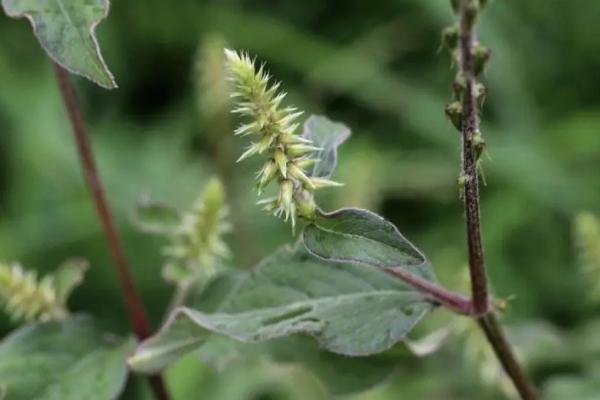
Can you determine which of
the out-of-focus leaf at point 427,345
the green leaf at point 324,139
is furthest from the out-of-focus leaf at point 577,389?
the green leaf at point 324,139

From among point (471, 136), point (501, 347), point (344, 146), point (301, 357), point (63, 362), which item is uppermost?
point (344, 146)

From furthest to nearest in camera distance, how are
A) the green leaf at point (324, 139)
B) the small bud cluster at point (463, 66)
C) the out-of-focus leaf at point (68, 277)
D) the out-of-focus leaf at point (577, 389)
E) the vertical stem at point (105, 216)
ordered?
the out-of-focus leaf at point (577, 389) → the out-of-focus leaf at point (68, 277) → the vertical stem at point (105, 216) → the green leaf at point (324, 139) → the small bud cluster at point (463, 66)

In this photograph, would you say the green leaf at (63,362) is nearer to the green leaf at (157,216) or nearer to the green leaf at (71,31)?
the green leaf at (157,216)

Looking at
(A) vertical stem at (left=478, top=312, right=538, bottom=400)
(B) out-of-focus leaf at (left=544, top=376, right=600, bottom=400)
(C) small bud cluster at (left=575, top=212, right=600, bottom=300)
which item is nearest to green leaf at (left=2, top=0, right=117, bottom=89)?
(A) vertical stem at (left=478, top=312, right=538, bottom=400)

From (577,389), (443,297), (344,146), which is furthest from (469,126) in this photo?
(344,146)

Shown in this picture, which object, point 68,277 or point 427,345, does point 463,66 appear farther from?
point 68,277

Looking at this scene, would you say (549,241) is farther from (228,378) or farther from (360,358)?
(360,358)
